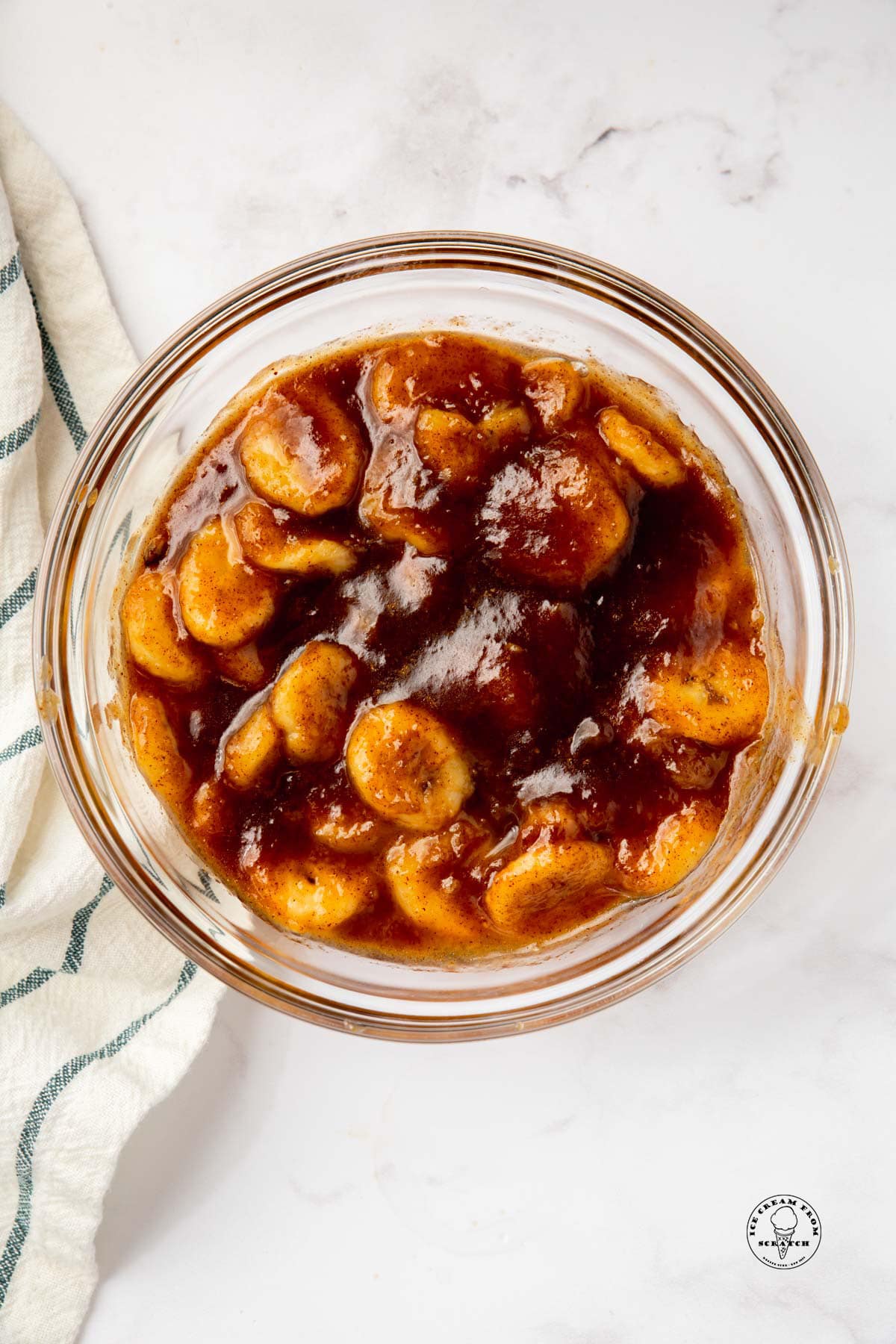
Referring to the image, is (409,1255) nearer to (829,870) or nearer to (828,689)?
(829,870)

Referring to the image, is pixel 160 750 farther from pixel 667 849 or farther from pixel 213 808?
pixel 667 849

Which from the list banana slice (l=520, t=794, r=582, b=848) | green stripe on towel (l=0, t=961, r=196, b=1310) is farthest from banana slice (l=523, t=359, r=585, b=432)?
green stripe on towel (l=0, t=961, r=196, b=1310)

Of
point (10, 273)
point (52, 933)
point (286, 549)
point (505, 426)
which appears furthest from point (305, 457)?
point (52, 933)

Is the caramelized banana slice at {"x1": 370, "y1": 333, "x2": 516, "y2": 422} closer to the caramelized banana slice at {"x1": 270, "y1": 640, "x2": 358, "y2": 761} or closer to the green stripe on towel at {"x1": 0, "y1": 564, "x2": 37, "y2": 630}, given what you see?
the caramelized banana slice at {"x1": 270, "y1": 640, "x2": 358, "y2": 761}

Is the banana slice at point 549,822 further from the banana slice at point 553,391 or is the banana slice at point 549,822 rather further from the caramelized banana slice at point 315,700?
the banana slice at point 553,391

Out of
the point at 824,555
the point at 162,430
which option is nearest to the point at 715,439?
the point at 824,555

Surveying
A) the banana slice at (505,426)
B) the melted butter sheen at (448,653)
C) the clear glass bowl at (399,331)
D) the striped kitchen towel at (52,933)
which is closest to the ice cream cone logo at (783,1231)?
the clear glass bowl at (399,331)
